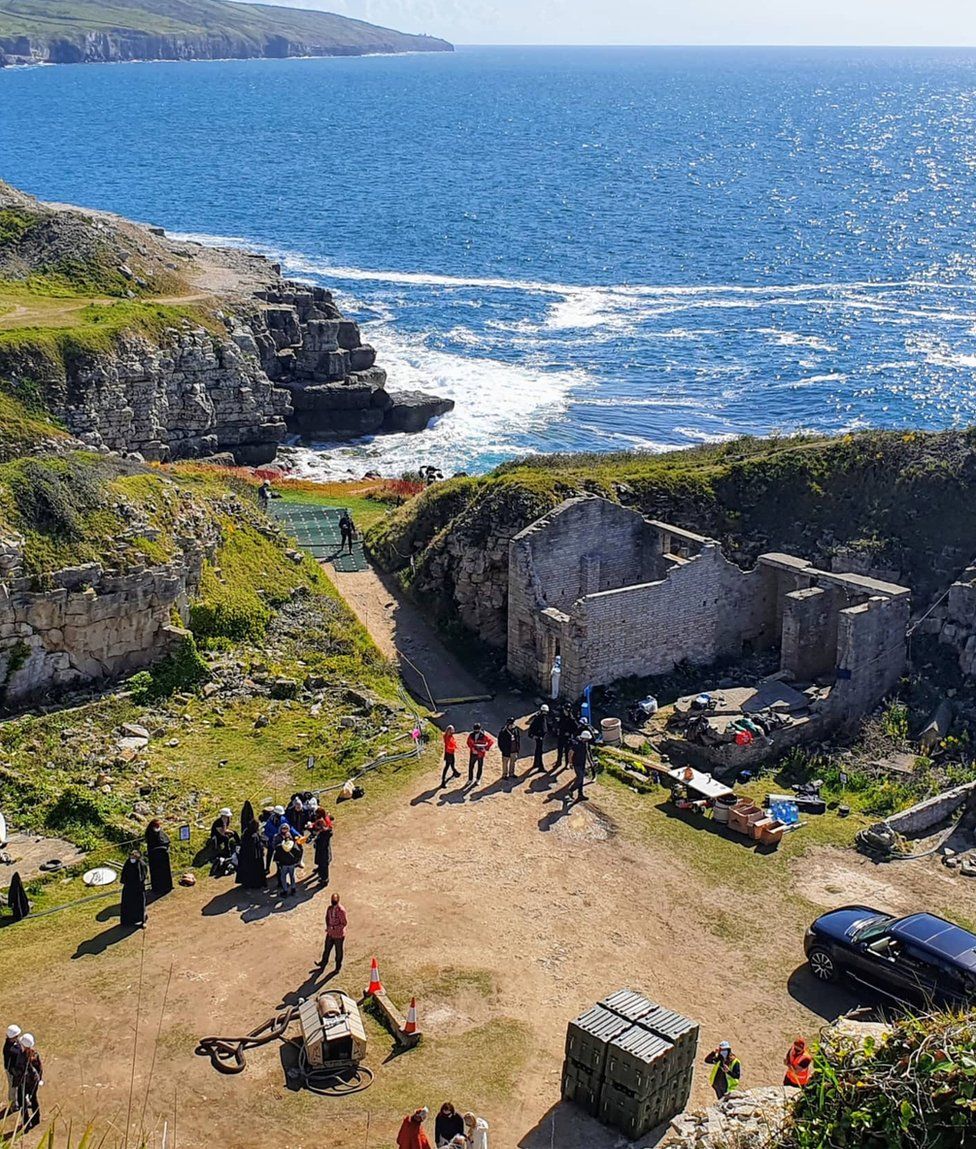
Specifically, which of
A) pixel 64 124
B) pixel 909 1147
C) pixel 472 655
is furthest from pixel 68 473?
pixel 64 124

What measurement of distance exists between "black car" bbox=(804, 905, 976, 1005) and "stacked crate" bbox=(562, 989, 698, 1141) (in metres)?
3.40

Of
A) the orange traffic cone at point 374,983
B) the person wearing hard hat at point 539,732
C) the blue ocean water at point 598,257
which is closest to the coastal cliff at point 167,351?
the blue ocean water at point 598,257

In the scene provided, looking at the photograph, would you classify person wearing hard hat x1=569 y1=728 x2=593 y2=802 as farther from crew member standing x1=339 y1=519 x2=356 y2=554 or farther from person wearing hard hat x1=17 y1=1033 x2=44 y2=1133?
crew member standing x1=339 y1=519 x2=356 y2=554

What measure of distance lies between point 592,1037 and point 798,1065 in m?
2.60

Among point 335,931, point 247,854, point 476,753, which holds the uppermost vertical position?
point 335,931

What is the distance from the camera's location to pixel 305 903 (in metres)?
18.9

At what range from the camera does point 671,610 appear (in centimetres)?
2834

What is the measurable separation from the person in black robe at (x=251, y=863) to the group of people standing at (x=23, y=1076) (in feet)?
17.0

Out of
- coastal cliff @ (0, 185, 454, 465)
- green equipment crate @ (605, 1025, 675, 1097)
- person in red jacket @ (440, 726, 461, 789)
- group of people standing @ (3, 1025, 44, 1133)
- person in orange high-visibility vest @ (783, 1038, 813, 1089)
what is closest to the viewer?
group of people standing @ (3, 1025, 44, 1133)

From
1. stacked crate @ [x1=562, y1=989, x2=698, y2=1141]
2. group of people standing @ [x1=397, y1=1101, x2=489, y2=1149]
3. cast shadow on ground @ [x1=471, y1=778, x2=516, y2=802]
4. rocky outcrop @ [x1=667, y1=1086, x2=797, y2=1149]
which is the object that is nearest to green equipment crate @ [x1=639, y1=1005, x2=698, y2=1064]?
stacked crate @ [x1=562, y1=989, x2=698, y2=1141]

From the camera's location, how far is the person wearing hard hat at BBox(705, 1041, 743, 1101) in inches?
605

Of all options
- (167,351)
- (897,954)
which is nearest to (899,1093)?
(897,954)

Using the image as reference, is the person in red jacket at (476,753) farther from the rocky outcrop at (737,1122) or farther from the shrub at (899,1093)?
the shrub at (899,1093)

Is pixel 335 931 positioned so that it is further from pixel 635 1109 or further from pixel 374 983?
pixel 635 1109
